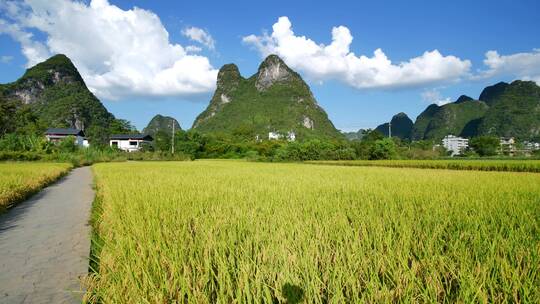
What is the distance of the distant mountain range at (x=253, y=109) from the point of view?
70312 mm

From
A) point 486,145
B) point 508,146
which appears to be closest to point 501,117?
point 508,146

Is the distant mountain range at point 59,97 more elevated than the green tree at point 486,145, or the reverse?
the distant mountain range at point 59,97

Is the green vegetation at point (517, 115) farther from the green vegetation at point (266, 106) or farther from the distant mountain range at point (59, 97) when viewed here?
the distant mountain range at point (59, 97)

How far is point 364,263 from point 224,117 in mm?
107839

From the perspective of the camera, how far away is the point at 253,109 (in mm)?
106125

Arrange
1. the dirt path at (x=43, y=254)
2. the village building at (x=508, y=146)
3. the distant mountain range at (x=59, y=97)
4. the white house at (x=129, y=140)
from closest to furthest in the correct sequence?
the dirt path at (x=43, y=254)
the white house at (x=129, y=140)
the village building at (x=508, y=146)
the distant mountain range at (x=59, y=97)

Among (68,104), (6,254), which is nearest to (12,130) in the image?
(68,104)

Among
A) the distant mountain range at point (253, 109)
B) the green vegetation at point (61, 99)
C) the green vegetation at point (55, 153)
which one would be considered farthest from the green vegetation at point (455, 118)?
the green vegetation at point (55, 153)

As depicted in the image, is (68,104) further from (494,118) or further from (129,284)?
(494,118)

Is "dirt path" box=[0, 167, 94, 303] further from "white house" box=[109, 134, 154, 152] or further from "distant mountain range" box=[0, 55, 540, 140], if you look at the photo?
"white house" box=[109, 134, 154, 152]

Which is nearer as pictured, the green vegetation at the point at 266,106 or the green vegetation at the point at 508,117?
the green vegetation at the point at 266,106

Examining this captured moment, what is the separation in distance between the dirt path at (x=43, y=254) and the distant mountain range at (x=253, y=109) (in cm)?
4724

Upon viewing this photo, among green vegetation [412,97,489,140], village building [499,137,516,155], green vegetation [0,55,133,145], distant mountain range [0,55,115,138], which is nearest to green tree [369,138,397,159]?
village building [499,137,516,155]

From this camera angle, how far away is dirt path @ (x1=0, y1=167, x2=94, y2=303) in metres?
2.10
